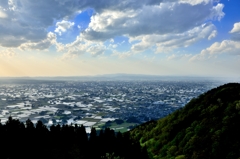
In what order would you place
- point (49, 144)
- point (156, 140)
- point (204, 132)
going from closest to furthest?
point (49, 144) < point (204, 132) < point (156, 140)

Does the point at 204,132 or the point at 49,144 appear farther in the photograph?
the point at 204,132

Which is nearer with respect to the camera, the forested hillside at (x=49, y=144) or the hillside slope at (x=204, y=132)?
the forested hillside at (x=49, y=144)

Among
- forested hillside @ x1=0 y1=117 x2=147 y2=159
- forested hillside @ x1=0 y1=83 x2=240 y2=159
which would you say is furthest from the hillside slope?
forested hillside @ x1=0 y1=117 x2=147 y2=159

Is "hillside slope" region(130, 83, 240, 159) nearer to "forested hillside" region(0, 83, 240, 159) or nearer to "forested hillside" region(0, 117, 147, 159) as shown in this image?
"forested hillside" region(0, 83, 240, 159)

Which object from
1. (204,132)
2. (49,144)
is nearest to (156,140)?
(204,132)

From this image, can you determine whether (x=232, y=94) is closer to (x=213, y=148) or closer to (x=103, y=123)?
(x=213, y=148)

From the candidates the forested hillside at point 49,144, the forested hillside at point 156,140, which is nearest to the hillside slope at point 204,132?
the forested hillside at point 156,140

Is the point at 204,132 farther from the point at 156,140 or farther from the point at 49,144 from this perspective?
the point at 49,144

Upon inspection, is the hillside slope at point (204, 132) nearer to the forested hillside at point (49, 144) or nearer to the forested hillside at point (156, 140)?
the forested hillside at point (156, 140)
